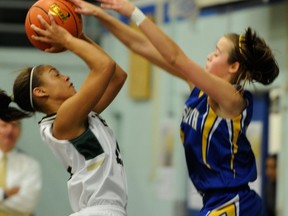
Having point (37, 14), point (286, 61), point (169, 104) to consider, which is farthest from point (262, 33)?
point (37, 14)

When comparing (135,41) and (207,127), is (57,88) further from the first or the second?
(135,41)

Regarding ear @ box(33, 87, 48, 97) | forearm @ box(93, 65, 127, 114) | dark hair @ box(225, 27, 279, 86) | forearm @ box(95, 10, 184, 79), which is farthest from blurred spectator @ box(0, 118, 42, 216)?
dark hair @ box(225, 27, 279, 86)

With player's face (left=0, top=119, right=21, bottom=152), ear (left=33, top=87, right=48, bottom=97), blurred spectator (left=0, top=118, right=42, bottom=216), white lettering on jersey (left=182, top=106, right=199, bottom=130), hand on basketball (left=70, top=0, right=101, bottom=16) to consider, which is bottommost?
blurred spectator (left=0, top=118, right=42, bottom=216)

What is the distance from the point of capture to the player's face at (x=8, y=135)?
23.3 feet

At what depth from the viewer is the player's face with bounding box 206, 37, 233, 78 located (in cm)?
464

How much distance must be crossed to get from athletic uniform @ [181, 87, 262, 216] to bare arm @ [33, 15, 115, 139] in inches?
23.7

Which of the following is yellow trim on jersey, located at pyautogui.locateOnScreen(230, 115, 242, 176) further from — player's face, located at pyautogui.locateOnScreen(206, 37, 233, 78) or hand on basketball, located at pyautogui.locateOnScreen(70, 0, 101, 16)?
hand on basketball, located at pyautogui.locateOnScreen(70, 0, 101, 16)

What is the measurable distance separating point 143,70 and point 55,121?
785cm

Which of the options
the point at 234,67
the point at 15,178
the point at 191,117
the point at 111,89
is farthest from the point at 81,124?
the point at 15,178

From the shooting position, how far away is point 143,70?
12125 mm

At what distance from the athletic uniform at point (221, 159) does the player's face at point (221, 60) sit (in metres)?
0.14

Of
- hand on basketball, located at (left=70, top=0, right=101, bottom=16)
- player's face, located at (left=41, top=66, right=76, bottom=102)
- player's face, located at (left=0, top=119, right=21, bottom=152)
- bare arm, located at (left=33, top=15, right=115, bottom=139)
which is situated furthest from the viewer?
player's face, located at (left=0, top=119, right=21, bottom=152)

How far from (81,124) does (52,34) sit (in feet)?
1.49

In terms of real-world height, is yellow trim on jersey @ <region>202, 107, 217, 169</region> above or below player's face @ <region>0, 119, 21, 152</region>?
above
